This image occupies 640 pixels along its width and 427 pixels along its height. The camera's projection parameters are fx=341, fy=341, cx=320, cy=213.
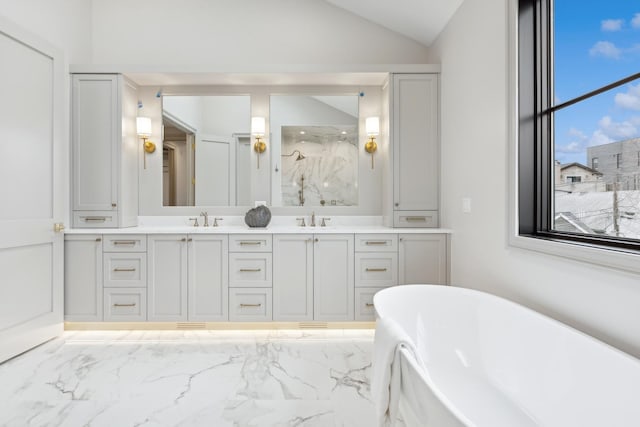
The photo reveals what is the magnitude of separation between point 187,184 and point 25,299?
4.93 ft

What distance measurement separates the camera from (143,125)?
320 centimetres

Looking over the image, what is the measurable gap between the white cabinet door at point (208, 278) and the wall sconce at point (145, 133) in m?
1.14

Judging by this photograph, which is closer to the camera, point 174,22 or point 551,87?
point 551,87

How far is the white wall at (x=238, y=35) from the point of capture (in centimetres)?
329

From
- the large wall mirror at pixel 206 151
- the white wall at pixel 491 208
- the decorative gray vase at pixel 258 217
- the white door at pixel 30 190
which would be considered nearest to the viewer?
the white wall at pixel 491 208

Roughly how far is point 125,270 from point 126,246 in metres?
0.19

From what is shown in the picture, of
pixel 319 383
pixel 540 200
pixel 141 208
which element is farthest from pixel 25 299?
pixel 540 200

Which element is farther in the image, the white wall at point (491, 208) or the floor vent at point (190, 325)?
the floor vent at point (190, 325)

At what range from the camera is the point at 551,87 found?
1.85 m

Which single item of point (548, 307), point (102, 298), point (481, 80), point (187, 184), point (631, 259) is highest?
point (481, 80)

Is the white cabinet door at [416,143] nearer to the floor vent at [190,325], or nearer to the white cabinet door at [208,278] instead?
the white cabinet door at [208,278]

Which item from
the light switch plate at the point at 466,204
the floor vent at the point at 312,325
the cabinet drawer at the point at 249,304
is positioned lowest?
the floor vent at the point at 312,325

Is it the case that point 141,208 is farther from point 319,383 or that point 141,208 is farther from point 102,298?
point 319,383

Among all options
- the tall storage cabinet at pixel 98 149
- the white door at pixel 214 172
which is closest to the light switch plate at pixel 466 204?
the white door at pixel 214 172
